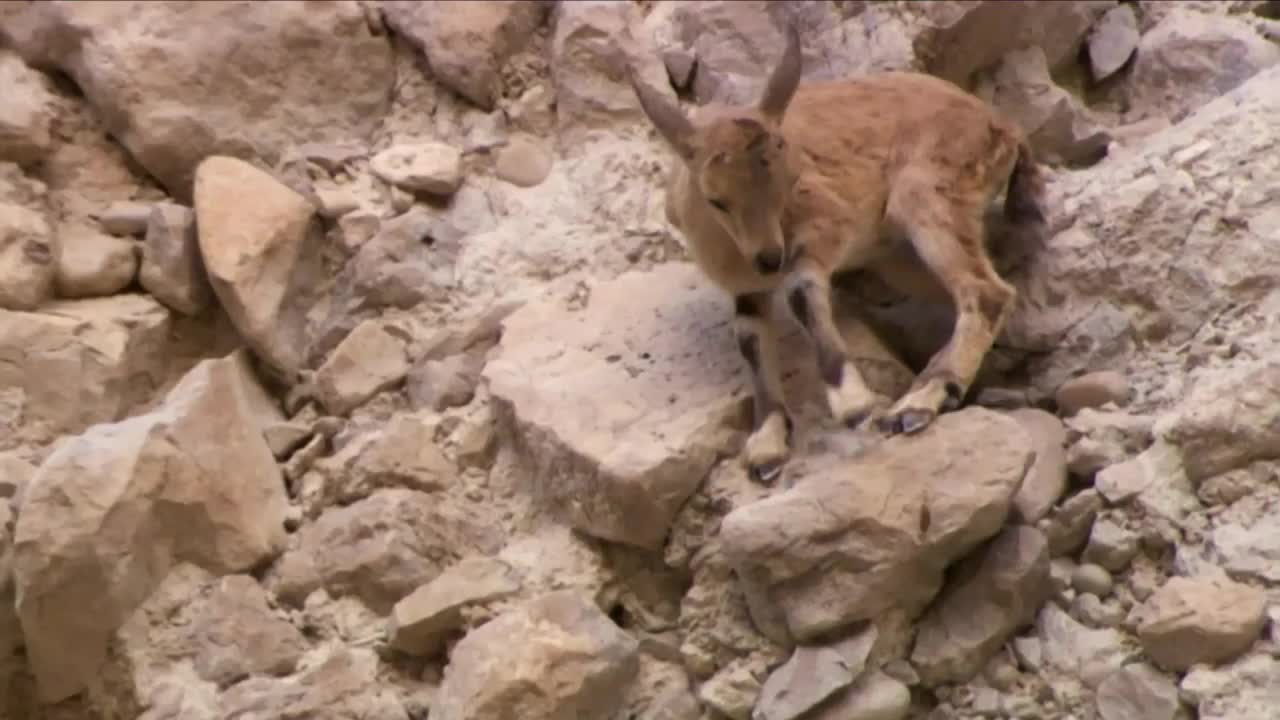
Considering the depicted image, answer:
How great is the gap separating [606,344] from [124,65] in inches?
67.5

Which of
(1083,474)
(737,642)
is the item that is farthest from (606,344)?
A: (1083,474)

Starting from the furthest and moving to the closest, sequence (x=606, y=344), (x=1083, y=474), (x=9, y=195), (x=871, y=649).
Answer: (x=9, y=195) → (x=606, y=344) → (x=1083, y=474) → (x=871, y=649)

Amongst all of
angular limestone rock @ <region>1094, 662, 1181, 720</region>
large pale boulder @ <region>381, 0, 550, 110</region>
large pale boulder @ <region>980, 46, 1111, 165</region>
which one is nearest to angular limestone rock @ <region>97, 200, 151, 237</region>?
large pale boulder @ <region>381, 0, 550, 110</region>

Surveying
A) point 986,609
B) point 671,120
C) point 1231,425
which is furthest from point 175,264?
point 1231,425

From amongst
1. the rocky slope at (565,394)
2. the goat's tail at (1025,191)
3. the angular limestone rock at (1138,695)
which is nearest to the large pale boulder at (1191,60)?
the rocky slope at (565,394)

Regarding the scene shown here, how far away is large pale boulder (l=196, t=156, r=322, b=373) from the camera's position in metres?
3.90

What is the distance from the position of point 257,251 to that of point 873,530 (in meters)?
1.95

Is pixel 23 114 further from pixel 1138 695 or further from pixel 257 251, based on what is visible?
pixel 1138 695

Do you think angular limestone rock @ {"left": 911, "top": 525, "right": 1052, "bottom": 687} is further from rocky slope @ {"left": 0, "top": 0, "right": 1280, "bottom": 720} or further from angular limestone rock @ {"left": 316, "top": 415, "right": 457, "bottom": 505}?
angular limestone rock @ {"left": 316, "top": 415, "right": 457, "bottom": 505}

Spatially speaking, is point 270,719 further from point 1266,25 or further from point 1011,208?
point 1266,25

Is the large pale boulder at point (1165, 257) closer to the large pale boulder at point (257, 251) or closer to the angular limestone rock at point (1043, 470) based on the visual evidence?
the angular limestone rock at point (1043, 470)

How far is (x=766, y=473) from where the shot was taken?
3262mm

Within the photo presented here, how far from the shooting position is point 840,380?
3266 millimetres

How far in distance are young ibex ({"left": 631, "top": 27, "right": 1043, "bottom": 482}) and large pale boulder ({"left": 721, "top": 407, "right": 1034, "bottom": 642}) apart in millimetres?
184
